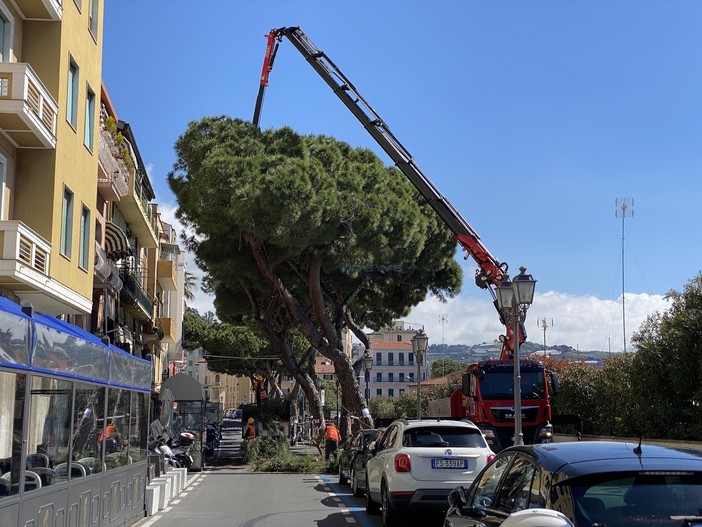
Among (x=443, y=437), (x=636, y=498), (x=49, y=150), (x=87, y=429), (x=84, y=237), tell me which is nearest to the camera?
(x=636, y=498)

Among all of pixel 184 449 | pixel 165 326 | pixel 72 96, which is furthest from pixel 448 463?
pixel 165 326

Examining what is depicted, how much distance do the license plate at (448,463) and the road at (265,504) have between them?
1.43 meters

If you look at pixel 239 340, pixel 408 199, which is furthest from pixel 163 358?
pixel 408 199

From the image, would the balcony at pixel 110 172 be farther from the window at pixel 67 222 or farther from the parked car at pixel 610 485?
the parked car at pixel 610 485

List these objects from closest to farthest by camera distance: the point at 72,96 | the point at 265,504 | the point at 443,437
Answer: the point at 443,437 → the point at 265,504 → the point at 72,96

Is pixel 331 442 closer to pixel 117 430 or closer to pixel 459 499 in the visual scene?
pixel 117 430

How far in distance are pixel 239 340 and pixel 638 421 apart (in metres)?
49.1

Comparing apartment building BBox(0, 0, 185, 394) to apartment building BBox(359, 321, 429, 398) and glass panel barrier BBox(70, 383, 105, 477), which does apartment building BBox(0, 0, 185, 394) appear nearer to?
glass panel barrier BBox(70, 383, 105, 477)

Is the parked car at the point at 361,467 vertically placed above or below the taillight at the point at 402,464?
below

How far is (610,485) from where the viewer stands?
5441 mm

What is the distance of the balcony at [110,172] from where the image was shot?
26266mm

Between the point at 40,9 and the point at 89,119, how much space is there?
160 inches

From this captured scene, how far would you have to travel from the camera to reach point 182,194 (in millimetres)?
32719

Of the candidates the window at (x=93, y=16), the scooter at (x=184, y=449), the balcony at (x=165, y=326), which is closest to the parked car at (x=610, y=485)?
the window at (x=93, y=16)
